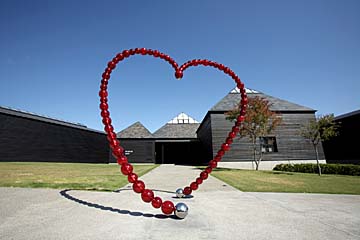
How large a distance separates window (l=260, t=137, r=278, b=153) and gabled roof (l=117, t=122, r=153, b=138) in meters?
18.4

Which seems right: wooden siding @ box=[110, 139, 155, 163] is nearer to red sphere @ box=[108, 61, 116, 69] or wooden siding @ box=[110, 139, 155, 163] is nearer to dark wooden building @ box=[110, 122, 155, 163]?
dark wooden building @ box=[110, 122, 155, 163]

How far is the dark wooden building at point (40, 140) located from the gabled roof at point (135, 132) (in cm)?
493

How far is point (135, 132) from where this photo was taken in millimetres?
33938

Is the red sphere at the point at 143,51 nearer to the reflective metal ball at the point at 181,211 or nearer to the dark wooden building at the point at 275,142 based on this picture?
the reflective metal ball at the point at 181,211

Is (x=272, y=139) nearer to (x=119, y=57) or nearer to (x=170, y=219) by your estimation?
(x=170, y=219)

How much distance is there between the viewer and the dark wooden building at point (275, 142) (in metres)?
21.7

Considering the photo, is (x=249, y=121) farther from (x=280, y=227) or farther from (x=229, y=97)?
(x=280, y=227)

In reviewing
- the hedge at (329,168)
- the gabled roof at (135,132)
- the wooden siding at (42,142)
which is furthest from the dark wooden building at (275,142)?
the wooden siding at (42,142)

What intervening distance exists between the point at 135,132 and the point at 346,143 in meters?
29.1

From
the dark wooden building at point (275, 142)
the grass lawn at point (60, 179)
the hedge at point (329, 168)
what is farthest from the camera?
the dark wooden building at point (275, 142)

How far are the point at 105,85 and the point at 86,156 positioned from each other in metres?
27.7

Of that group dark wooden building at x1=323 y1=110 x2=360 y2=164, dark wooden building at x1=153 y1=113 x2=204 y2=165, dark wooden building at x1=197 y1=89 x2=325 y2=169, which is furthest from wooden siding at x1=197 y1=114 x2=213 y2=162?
dark wooden building at x1=323 y1=110 x2=360 y2=164

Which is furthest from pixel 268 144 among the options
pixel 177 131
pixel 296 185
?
pixel 177 131

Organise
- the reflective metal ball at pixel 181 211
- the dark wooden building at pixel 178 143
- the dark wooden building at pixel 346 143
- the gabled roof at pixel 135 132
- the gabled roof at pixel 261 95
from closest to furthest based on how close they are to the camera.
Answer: the reflective metal ball at pixel 181 211 → the dark wooden building at pixel 346 143 → the gabled roof at pixel 261 95 → the gabled roof at pixel 135 132 → the dark wooden building at pixel 178 143
